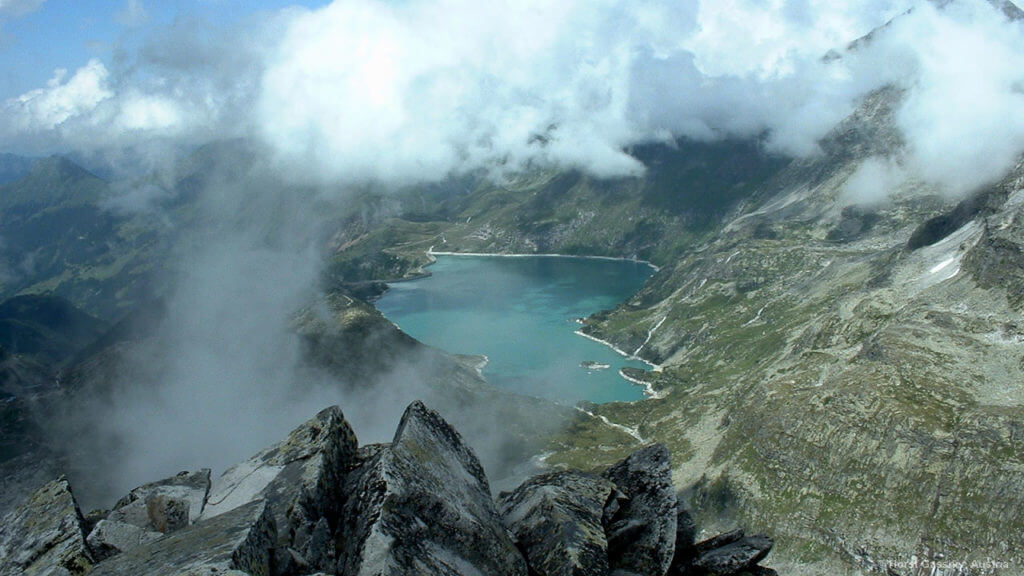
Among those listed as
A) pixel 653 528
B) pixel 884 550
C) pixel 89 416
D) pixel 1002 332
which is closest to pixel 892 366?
pixel 1002 332

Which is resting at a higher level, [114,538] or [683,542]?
[114,538]

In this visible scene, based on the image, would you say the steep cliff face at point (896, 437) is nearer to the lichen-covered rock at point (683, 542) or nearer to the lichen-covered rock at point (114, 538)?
the lichen-covered rock at point (683, 542)

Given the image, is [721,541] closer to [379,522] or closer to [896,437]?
[379,522]

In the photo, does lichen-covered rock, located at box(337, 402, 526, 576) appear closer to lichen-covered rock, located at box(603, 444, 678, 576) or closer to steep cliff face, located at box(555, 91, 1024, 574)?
lichen-covered rock, located at box(603, 444, 678, 576)

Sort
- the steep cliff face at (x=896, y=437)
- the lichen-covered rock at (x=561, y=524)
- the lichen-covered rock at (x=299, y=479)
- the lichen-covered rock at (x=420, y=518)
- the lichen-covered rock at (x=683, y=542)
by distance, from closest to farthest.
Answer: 1. the lichen-covered rock at (x=420, y=518)
2. the lichen-covered rock at (x=561, y=524)
3. the lichen-covered rock at (x=299, y=479)
4. the lichen-covered rock at (x=683, y=542)
5. the steep cliff face at (x=896, y=437)

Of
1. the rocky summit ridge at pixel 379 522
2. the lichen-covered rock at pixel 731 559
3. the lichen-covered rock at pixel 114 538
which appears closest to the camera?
the rocky summit ridge at pixel 379 522

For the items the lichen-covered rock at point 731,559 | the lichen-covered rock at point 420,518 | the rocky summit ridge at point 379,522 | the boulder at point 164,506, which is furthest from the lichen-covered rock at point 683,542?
the boulder at point 164,506

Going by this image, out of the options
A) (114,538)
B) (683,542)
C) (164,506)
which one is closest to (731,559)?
(683,542)
